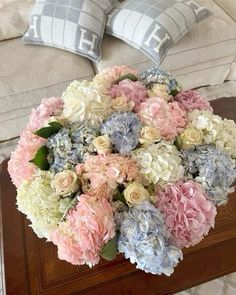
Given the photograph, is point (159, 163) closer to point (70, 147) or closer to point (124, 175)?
point (124, 175)

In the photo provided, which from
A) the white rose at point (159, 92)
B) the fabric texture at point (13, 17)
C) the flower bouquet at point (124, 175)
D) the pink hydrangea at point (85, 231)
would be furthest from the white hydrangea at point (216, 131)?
the fabric texture at point (13, 17)

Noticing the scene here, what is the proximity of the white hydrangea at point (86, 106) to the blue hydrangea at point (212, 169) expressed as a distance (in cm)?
26

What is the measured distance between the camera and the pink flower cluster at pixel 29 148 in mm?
872

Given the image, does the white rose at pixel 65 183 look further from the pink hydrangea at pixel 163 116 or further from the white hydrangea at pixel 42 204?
the pink hydrangea at pixel 163 116

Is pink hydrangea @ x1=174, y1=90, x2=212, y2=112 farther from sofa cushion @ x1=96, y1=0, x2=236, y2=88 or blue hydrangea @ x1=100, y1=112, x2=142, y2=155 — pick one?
sofa cushion @ x1=96, y1=0, x2=236, y2=88

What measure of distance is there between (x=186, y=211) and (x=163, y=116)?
27 centimetres

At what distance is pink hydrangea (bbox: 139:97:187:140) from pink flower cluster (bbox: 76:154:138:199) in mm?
134

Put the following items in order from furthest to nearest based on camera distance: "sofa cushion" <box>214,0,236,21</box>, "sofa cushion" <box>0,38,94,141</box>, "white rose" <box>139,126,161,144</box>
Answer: "sofa cushion" <box>214,0,236,21</box> → "sofa cushion" <box>0,38,94,141</box> → "white rose" <box>139,126,161,144</box>

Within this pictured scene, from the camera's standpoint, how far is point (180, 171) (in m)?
0.80

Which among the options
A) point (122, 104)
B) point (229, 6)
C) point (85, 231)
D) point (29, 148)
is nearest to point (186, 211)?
point (85, 231)

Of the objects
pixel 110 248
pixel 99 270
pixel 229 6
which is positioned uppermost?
pixel 229 6

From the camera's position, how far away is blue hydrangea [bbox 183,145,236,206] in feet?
2.65

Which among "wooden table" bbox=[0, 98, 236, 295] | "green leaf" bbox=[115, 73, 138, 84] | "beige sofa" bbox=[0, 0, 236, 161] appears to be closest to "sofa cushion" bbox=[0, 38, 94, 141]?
"beige sofa" bbox=[0, 0, 236, 161]

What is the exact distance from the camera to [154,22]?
156 cm
